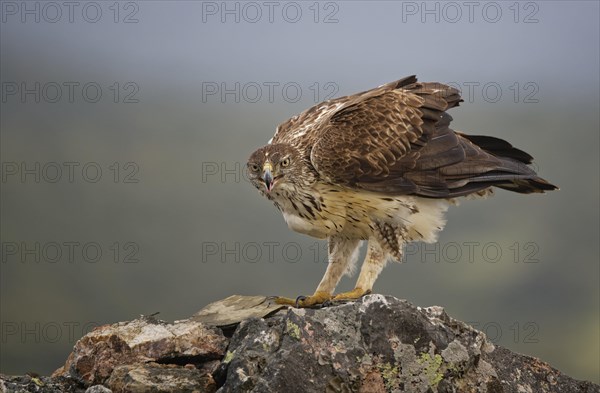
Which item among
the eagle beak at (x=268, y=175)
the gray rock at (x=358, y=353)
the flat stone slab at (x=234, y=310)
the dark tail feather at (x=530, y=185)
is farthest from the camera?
the dark tail feather at (x=530, y=185)

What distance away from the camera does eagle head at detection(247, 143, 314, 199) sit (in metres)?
7.23

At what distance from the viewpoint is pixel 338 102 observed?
846 centimetres

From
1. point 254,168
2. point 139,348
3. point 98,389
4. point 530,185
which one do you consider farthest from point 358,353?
point 530,185

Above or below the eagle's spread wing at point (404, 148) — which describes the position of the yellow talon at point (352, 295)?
below

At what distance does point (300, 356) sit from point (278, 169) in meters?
2.37

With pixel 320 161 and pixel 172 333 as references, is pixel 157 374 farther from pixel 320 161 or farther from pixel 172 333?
pixel 320 161

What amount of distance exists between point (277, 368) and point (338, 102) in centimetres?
390

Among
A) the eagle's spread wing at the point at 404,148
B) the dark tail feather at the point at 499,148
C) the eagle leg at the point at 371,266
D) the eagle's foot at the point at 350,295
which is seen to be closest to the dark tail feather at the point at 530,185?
the eagle's spread wing at the point at 404,148

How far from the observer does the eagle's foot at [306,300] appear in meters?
7.02

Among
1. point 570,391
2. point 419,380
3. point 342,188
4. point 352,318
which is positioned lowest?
point 570,391

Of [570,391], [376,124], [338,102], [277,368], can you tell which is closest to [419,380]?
[277,368]

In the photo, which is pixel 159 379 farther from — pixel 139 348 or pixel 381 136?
pixel 381 136

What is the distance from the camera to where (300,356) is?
17.4 feet

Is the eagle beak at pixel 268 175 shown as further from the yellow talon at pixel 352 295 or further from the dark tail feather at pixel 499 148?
the dark tail feather at pixel 499 148
